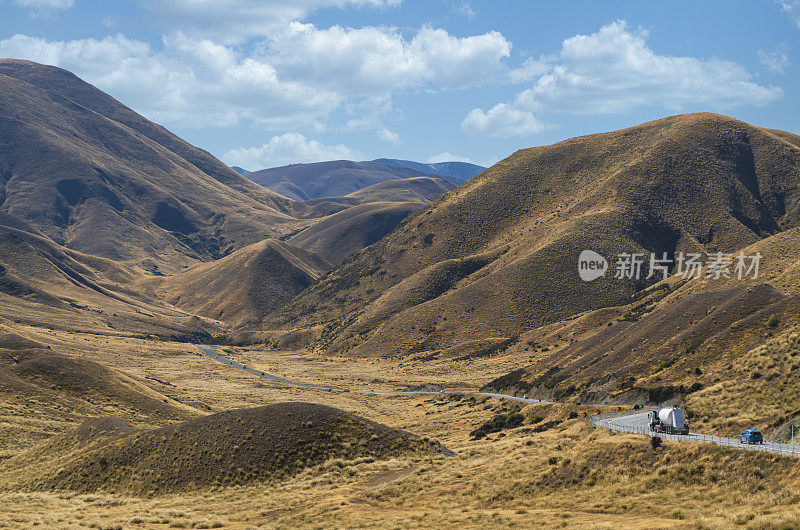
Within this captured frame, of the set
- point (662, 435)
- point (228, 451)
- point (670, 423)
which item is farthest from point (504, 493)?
point (228, 451)

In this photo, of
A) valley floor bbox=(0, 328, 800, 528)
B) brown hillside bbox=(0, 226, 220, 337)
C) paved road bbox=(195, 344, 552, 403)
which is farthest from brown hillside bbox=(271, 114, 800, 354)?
valley floor bbox=(0, 328, 800, 528)

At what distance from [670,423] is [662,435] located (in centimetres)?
85

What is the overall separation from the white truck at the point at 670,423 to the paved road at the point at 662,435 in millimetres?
444

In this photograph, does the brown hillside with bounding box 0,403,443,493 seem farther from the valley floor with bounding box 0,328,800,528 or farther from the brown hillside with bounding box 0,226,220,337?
the brown hillside with bounding box 0,226,220,337

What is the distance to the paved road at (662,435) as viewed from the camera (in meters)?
28.4

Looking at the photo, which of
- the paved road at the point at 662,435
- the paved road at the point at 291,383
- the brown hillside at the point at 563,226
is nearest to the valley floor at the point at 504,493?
the paved road at the point at 662,435

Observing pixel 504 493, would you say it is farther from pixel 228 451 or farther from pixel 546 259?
pixel 546 259

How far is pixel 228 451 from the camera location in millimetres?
44406

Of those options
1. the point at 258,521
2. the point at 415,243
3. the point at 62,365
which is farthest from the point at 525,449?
the point at 415,243

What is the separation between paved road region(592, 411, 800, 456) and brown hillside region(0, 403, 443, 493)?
1302 cm

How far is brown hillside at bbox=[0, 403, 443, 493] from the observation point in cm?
4256

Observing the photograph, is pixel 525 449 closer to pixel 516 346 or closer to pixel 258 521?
pixel 258 521

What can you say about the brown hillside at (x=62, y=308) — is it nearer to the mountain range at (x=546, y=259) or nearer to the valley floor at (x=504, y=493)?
the mountain range at (x=546, y=259)

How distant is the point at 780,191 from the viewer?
16350cm
